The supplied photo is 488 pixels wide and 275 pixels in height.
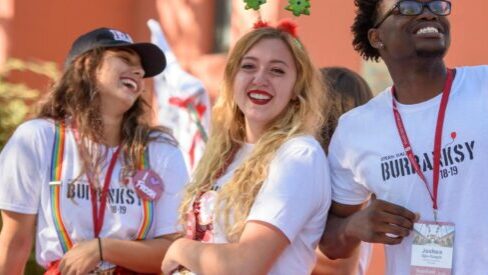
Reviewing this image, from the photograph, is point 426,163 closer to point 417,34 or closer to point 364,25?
point 417,34

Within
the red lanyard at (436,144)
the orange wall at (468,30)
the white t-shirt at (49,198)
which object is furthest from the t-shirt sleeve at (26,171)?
the orange wall at (468,30)

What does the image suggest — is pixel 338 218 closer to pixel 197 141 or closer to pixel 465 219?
pixel 465 219

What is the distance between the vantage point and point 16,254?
3986 mm

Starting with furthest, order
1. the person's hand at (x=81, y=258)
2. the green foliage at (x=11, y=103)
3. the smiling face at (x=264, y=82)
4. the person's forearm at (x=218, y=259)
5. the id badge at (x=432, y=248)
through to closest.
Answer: the green foliage at (x=11, y=103), the person's hand at (x=81, y=258), the smiling face at (x=264, y=82), the person's forearm at (x=218, y=259), the id badge at (x=432, y=248)

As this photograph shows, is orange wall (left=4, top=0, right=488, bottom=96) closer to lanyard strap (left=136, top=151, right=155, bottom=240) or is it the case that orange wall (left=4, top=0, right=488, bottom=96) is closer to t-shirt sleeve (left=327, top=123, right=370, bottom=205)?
lanyard strap (left=136, top=151, right=155, bottom=240)

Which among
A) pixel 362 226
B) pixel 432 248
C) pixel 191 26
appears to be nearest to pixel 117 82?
pixel 362 226

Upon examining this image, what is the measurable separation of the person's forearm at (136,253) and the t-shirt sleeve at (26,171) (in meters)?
0.35

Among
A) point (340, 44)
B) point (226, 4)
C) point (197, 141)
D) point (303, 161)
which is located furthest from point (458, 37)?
A: point (303, 161)

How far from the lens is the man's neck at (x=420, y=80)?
3.13 meters

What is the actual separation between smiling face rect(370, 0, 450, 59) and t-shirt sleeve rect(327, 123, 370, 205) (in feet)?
1.17

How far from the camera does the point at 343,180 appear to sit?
331 centimetres

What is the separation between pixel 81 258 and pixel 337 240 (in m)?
1.08

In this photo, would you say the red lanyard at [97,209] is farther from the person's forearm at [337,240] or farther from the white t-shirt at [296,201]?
the person's forearm at [337,240]

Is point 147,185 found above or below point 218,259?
above
